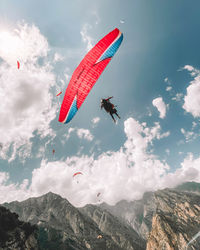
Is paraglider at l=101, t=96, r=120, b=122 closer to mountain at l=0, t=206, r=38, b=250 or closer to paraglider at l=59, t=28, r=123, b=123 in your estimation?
paraglider at l=59, t=28, r=123, b=123

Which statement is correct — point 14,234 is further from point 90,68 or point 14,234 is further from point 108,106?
point 90,68

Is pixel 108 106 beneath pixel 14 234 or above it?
above

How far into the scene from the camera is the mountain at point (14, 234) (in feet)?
135

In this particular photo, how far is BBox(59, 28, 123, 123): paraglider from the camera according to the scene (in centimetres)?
1448

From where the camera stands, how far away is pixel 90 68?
1516 cm

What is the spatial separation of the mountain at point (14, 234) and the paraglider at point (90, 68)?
47008 millimetres

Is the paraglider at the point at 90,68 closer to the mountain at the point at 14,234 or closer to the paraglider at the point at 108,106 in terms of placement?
the paraglider at the point at 108,106

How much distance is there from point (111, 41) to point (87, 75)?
4033 mm

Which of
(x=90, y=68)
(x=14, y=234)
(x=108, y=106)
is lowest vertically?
(x=14, y=234)

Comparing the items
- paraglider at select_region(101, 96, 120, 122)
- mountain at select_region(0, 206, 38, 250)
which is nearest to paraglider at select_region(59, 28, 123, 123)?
paraglider at select_region(101, 96, 120, 122)

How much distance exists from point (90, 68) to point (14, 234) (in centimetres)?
5465

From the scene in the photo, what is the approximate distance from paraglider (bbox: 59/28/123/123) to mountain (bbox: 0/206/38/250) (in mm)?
47008

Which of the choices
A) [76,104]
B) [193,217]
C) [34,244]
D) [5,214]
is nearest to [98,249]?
[193,217]

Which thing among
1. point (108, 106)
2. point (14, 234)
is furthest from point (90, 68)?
point (14, 234)
